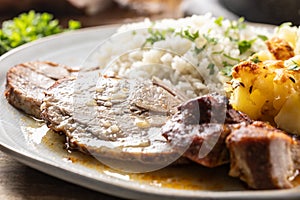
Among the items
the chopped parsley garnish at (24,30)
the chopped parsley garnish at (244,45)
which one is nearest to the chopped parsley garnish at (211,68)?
the chopped parsley garnish at (244,45)

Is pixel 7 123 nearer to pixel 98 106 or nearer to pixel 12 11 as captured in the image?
pixel 98 106

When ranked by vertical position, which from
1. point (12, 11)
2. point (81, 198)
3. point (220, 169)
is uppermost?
point (220, 169)

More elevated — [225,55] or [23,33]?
[225,55]

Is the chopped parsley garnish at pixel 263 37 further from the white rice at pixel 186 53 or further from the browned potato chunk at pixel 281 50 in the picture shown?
the browned potato chunk at pixel 281 50

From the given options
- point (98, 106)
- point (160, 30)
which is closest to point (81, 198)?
point (98, 106)

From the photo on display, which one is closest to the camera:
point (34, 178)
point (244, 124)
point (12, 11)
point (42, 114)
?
point (244, 124)

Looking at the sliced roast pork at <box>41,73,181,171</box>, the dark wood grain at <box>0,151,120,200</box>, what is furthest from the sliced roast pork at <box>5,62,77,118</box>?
the dark wood grain at <box>0,151,120,200</box>
